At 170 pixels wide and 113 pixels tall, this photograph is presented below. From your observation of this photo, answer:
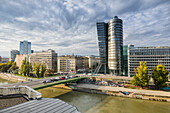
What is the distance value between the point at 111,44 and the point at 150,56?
1975 centimetres

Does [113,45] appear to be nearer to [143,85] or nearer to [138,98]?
[143,85]

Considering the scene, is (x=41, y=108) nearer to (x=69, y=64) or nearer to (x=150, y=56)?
(x=150, y=56)

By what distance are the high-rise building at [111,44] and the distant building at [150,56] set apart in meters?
8.35

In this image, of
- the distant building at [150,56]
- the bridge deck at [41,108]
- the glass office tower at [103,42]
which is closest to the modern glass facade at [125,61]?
the distant building at [150,56]

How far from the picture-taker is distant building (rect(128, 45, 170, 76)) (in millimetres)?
46062

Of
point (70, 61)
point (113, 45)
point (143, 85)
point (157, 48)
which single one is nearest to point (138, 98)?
point (143, 85)

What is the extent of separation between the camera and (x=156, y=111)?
Answer: 79.6 feet

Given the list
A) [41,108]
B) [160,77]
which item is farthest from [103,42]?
[41,108]

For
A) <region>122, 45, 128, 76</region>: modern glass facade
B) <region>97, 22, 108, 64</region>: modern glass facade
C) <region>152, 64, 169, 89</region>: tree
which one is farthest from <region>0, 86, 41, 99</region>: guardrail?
<region>97, 22, 108, 64</region>: modern glass facade

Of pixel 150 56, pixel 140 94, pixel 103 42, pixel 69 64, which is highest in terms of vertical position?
pixel 103 42

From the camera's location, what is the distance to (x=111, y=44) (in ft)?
199

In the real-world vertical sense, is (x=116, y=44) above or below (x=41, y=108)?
above

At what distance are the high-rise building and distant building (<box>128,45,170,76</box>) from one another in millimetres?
8354

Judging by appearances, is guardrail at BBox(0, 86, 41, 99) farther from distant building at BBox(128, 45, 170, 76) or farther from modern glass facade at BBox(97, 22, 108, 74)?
modern glass facade at BBox(97, 22, 108, 74)
